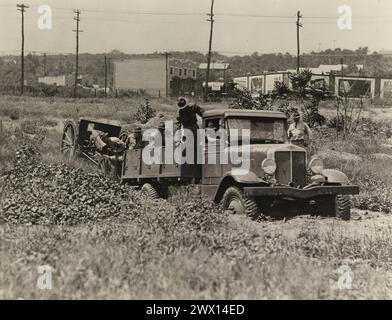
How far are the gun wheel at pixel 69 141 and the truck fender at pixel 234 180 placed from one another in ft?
20.9

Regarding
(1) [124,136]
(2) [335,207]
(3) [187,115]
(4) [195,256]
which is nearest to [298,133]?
(2) [335,207]

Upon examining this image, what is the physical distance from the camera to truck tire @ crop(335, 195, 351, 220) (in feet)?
32.5

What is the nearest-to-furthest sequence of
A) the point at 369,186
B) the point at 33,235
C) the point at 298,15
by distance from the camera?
the point at 33,235, the point at 369,186, the point at 298,15

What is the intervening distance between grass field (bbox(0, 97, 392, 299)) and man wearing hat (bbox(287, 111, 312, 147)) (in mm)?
2226

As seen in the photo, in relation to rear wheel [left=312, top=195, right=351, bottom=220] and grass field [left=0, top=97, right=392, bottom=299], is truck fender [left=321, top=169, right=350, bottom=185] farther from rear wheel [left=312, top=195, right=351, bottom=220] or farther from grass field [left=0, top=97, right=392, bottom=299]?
grass field [left=0, top=97, right=392, bottom=299]

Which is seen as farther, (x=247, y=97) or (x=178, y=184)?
(x=247, y=97)

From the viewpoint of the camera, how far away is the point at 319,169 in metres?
10.3

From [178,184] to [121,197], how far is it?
4.37ft

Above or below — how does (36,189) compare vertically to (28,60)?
below

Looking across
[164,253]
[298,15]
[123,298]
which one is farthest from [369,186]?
[298,15]

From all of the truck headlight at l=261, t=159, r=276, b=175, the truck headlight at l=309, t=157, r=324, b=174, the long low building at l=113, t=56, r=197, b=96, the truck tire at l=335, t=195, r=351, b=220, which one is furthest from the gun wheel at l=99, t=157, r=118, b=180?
the long low building at l=113, t=56, r=197, b=96

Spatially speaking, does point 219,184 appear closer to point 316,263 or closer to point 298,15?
point 316,263

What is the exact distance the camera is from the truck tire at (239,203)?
30.4 ft
